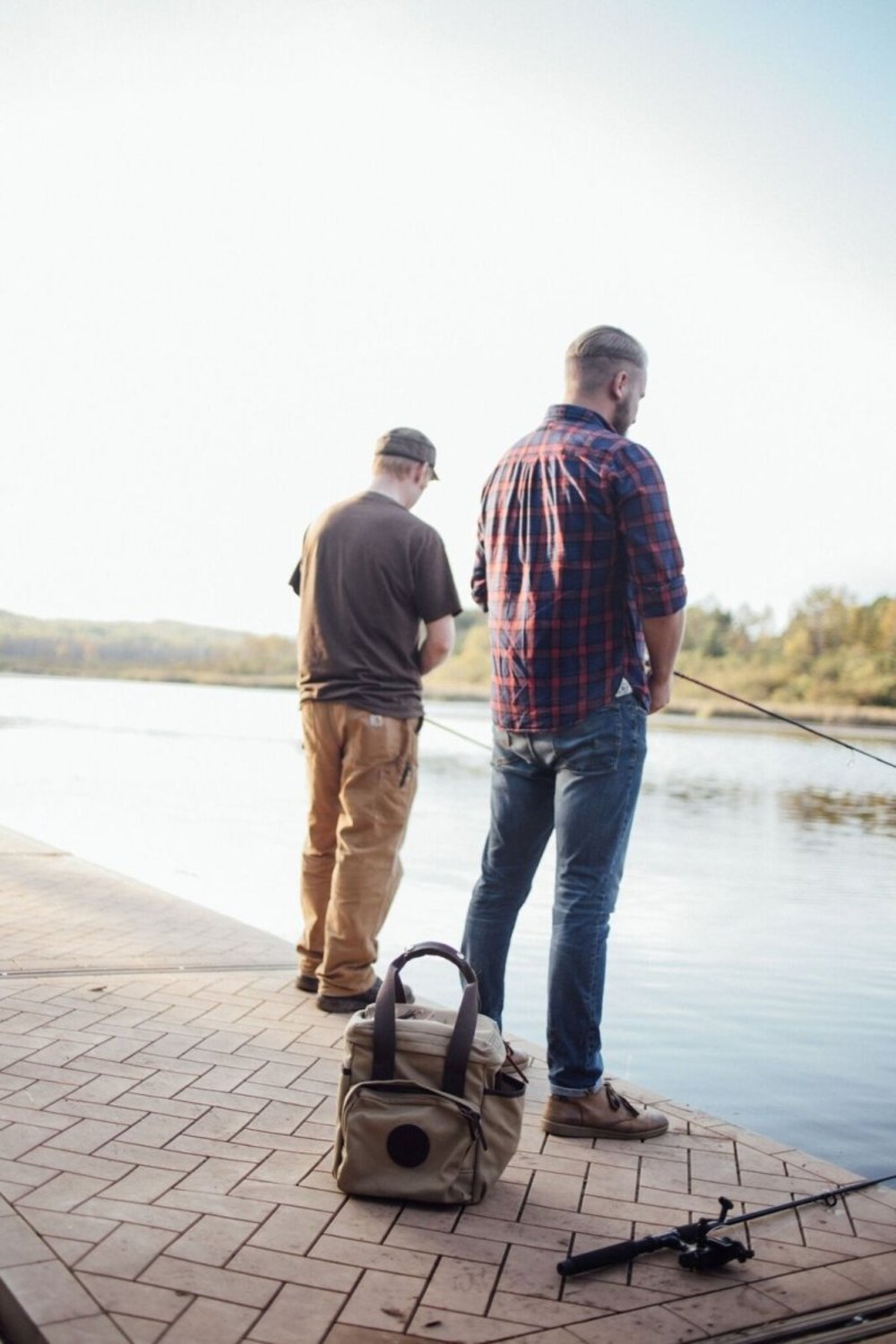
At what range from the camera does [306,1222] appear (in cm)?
282

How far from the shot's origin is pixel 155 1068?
3838 mm

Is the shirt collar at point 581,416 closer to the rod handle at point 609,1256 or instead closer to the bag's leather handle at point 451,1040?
the bag's leather handle at point 451,1040

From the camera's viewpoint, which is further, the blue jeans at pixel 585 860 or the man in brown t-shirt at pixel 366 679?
the man in brown t-shirt at pixel 366 679

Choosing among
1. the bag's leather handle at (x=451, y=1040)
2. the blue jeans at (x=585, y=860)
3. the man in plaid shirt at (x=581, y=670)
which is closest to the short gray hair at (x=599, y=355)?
the man in plaid shirt at (x=581, y=670)

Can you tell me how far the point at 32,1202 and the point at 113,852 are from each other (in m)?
6.55

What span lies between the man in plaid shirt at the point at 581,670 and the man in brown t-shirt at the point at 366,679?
935 mm

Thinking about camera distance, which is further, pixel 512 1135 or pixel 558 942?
pixel 558 942

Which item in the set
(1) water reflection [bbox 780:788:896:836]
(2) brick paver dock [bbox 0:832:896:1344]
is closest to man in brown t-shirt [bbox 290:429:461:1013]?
(2) brick paver dock [bbox 0:832:896:1344]

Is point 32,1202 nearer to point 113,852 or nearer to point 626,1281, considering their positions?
point 626,1281

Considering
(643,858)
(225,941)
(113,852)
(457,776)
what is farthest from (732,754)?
(225,941)

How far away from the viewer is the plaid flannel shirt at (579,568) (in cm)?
344

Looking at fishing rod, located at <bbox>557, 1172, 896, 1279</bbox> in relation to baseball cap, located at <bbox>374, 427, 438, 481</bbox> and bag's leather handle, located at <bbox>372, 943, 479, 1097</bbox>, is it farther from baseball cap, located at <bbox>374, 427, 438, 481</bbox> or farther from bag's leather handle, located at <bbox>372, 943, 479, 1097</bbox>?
baseball cap, located at <bbox>374, 427, 438, 481</bbox>

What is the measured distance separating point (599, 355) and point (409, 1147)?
2002 mm

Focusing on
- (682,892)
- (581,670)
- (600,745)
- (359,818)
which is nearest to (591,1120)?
(600,745)
